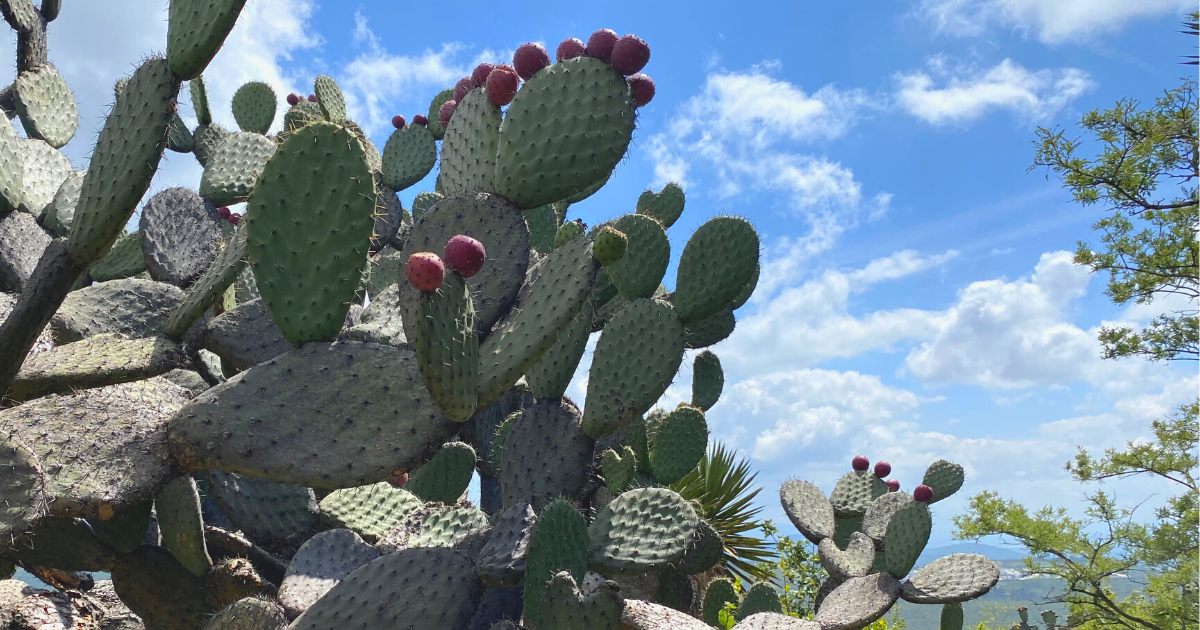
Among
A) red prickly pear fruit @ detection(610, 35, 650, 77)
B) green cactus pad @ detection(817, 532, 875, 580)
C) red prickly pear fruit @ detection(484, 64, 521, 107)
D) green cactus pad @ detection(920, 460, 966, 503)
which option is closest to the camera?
red prickly pear fruit @ detection(610, 35, 650, 77)

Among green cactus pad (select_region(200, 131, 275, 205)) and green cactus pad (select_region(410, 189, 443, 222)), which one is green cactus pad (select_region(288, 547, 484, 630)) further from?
green cactus pad (select_region(410, 189, 443, 222))

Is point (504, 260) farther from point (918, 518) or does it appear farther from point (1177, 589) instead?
point (1177, 589)

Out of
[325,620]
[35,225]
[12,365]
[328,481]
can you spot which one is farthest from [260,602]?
[35,225]

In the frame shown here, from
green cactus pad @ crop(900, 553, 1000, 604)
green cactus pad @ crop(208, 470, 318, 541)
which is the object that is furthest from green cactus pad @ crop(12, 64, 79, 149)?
green cactus pad @ crop(900, 553, 1000, 604)

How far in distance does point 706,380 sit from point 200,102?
351cm

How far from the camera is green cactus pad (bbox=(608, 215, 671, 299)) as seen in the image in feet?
11.8

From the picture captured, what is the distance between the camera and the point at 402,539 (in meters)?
2.60

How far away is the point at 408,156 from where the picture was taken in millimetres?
5383

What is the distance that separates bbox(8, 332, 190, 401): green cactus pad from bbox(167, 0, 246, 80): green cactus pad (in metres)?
0.84

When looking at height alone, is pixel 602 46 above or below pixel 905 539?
above

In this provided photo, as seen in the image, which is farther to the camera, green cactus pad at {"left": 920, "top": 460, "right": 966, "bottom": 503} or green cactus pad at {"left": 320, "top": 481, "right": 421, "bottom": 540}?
green cactus pad at {"left": 920, "top": 460, "right": 966, "bottom": 503}

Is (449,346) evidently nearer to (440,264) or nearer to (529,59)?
(440,264)

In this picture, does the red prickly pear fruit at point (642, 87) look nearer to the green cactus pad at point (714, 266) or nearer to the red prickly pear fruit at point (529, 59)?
the red prickly pear fruit at point (529, 59)

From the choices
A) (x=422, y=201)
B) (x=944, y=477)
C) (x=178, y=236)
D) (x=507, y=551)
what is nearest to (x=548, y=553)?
(x=507, y=551)
